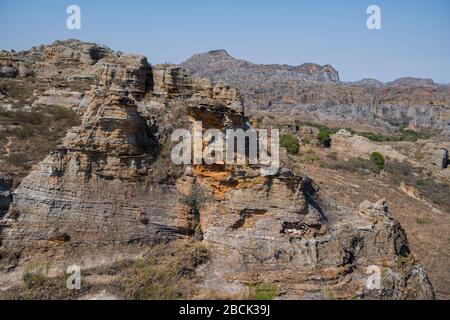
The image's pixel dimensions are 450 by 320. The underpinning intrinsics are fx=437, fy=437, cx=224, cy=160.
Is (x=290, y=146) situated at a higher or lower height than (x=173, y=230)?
higher

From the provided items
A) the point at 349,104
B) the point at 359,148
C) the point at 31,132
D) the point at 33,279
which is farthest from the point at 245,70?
the point at 33,279

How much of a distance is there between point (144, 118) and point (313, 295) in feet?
17.9

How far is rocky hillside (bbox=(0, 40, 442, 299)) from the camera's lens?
7.72 metres

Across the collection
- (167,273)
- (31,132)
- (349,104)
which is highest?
(349,104)

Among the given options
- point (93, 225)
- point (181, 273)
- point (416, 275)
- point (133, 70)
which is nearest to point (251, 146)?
point (181, 273)

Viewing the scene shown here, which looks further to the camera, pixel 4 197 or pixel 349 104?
pixel 349 104

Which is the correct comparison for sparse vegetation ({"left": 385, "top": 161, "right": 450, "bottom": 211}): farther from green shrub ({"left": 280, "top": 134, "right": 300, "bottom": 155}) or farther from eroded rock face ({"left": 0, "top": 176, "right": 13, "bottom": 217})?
eroded rock face ({"left": 0, "top": 176, "right": 13, "bottom": 217})

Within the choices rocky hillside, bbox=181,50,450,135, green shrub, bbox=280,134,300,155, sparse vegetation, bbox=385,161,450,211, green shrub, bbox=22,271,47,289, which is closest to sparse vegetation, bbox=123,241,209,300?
green shrub, bbox=22,271,47,289

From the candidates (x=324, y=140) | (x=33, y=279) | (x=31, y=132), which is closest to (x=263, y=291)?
(x=33, y=279)

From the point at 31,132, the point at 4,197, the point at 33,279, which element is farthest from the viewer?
the point at 31,132

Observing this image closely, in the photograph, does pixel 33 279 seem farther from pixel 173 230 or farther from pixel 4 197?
pixel 173 230

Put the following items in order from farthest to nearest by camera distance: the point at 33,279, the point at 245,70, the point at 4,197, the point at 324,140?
the point at 245,70
the point at 324,140
the point at 4,197
the point at 33,279

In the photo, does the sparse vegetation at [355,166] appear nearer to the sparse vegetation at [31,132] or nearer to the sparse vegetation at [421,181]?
the sparse vegetation at [421,181]

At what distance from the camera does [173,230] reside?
8766 millimetres
